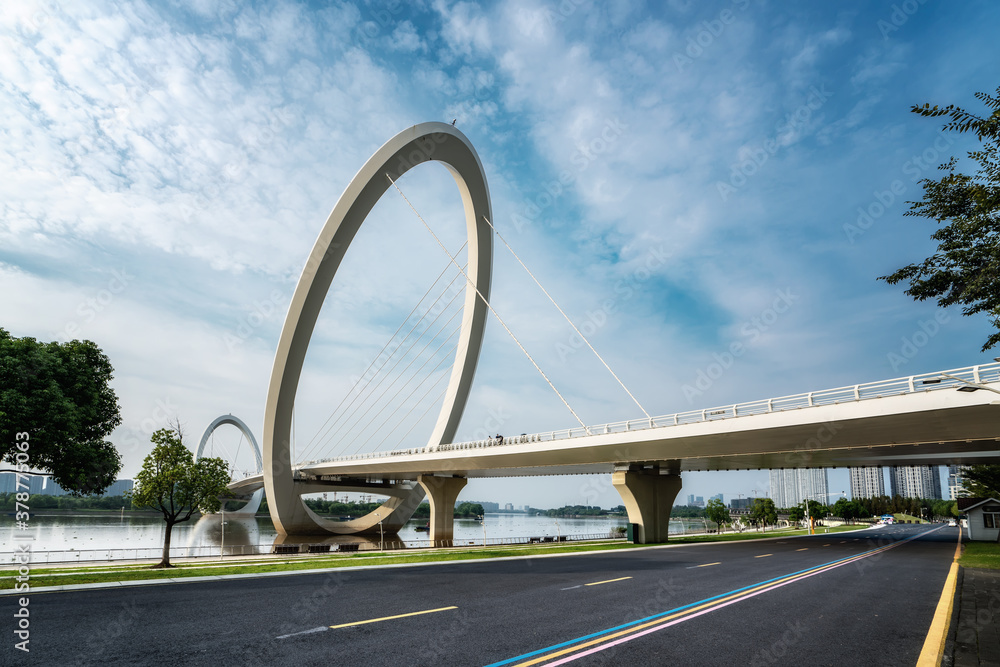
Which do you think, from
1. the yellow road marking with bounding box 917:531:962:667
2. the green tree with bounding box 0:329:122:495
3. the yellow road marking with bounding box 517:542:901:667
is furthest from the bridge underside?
the green tree with bounding box 0:329:122:495

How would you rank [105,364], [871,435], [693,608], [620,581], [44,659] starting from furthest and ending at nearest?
1. [105,364]
2. [871,435]
3. [620,581]
4. [693,608]
5. [44,659]

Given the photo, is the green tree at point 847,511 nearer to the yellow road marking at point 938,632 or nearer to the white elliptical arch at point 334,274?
the white elliptical arch at point 334,274

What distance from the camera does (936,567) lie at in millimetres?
20984

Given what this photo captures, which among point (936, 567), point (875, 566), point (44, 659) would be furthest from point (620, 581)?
point (936, 567)

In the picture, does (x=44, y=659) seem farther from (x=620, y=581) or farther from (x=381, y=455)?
(x=381, y=455)

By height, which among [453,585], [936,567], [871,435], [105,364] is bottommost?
[936,567]

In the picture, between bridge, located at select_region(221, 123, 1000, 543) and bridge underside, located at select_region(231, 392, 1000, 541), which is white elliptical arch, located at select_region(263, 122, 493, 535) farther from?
bridge underside, located at select_region(231, 392, 1000, 541)

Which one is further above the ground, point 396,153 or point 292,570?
point 396,153

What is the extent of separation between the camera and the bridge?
78.0ft

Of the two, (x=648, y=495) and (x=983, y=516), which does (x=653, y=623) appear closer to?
(x=648, y=495)

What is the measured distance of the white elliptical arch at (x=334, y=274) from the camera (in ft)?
134

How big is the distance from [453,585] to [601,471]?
38925 millimetres

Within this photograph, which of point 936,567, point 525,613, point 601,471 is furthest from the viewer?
point 601,471

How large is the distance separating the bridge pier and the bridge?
3.9 inches
